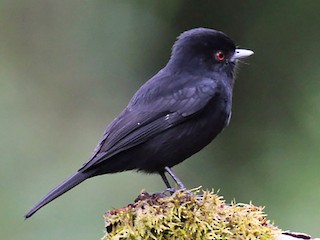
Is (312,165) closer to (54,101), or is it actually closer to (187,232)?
(54,101)

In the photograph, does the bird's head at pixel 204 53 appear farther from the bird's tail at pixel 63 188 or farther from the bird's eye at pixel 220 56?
the bird's tail at pixel 63 188

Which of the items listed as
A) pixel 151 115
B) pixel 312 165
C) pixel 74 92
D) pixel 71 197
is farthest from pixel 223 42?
pixel 74 92

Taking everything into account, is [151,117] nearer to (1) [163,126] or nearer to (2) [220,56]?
(1) [163,126]

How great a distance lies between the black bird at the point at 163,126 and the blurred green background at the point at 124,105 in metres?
2.30

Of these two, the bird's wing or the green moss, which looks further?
the bird's wing

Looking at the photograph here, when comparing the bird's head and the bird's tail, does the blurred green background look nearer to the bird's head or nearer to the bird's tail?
the bird's head

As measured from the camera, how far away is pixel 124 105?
7.68m

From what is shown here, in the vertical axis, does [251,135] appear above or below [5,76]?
below

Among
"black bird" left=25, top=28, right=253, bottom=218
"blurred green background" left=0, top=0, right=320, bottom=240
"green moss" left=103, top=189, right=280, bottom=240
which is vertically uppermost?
"blurred green background" left=0, top=0, right=320, bottom=240

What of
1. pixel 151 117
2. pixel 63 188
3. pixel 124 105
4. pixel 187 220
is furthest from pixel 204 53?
pixel 124 105

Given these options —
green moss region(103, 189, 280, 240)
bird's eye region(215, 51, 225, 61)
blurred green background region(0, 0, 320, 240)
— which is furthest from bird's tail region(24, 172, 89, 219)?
blurred green background region(0, 0, 320, 240)

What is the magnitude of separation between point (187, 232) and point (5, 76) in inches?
198

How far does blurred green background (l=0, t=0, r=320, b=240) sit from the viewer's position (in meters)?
6.92

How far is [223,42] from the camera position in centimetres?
484
